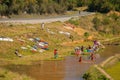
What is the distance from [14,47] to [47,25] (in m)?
20.8

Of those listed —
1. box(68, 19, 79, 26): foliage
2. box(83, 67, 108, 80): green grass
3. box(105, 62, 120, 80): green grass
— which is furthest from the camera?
box(68, 19, 79, 26): foliage

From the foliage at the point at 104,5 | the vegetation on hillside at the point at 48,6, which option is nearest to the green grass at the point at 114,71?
the vegetation on hillside at the point at 48,6

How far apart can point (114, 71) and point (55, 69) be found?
7068 millimetres

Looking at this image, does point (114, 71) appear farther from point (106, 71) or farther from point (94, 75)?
point (94, 75)

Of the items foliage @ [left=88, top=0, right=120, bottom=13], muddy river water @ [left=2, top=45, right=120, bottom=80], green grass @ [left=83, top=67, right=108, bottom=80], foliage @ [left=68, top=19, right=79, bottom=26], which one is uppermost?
green grass @ [left=83, top=67, right=108, bottom=80]

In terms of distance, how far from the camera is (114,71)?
42.6 m

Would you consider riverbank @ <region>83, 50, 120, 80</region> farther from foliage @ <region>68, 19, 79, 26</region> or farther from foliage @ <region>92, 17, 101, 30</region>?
foliage @ <region>92, 17, 101, 30</region>

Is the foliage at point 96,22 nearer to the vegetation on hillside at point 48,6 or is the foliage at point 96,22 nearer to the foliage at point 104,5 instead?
the vegetation on hillside at point 48,6

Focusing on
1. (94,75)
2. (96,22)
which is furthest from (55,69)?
(96,22)

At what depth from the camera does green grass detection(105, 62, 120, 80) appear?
39.3 meters

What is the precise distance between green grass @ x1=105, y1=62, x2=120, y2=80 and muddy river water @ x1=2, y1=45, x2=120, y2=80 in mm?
2729

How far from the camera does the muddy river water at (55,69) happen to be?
41.7 metres

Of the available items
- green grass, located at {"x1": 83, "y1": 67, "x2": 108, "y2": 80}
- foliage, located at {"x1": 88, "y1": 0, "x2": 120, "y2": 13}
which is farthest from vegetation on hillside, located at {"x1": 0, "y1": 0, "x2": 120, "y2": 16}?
green grass, located at {"x1": 83, "y1": 67, "x2": 108, "y2": 80}

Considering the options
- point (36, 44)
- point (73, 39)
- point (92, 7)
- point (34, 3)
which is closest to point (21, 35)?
point (36, 44)
